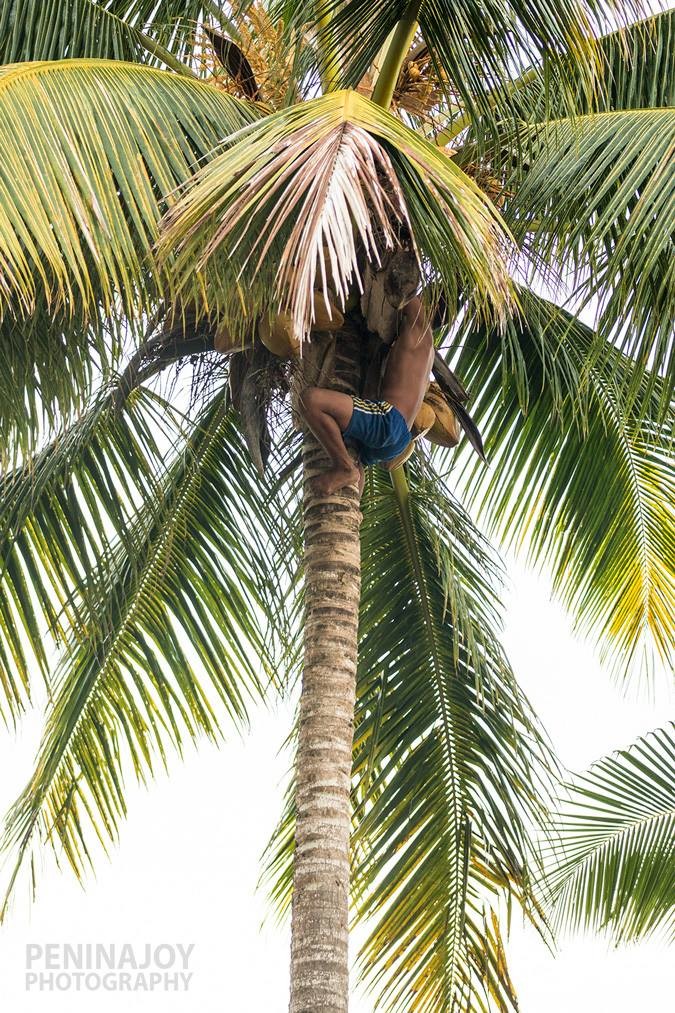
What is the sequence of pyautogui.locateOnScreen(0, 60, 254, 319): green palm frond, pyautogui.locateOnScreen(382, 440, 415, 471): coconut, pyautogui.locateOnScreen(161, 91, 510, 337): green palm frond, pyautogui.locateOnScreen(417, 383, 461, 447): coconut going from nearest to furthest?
pyautogui.locateOnScreen(161, 91, 510, 337): green palm frond
pyautogui.locateOnScreen(0, 60, 254, 319): green palm frond
pyautogui.locateOnScreen(382, 440, 415, 471): coconut
pyautogui.locateOnScreen(417, 383, 461, 447): coconut

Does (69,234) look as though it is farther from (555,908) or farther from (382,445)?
(555,908)

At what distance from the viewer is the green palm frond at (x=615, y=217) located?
4867 millimetres

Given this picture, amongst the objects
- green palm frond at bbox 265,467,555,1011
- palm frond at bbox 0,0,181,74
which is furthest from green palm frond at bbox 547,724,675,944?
palm frond at bbox 0,0,181,74

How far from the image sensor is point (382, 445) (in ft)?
16.8

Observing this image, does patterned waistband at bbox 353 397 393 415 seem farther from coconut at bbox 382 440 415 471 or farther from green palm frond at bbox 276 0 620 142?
green palm frond at bbox 276 0 620 142

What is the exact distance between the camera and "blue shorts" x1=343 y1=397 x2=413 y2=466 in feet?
16.5

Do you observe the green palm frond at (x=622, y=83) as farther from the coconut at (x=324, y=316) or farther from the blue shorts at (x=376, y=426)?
Result: the blue shorts at (x=376, y=426)

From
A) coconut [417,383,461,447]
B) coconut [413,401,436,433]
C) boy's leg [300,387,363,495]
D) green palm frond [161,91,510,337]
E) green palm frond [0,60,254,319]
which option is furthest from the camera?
coconut [417,383,461,447]

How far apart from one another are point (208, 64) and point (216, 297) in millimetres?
2026

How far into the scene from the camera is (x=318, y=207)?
11.8 feet

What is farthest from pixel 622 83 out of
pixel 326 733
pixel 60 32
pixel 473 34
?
pixel 326 733

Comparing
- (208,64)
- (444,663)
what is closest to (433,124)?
(208,64)

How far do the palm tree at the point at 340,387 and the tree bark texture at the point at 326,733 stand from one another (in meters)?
0.01

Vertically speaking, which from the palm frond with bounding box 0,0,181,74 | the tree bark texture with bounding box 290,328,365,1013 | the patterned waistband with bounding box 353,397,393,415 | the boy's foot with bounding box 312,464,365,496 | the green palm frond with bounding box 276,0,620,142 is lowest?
the tree bark texture with bounding box 290,328,365,1013
